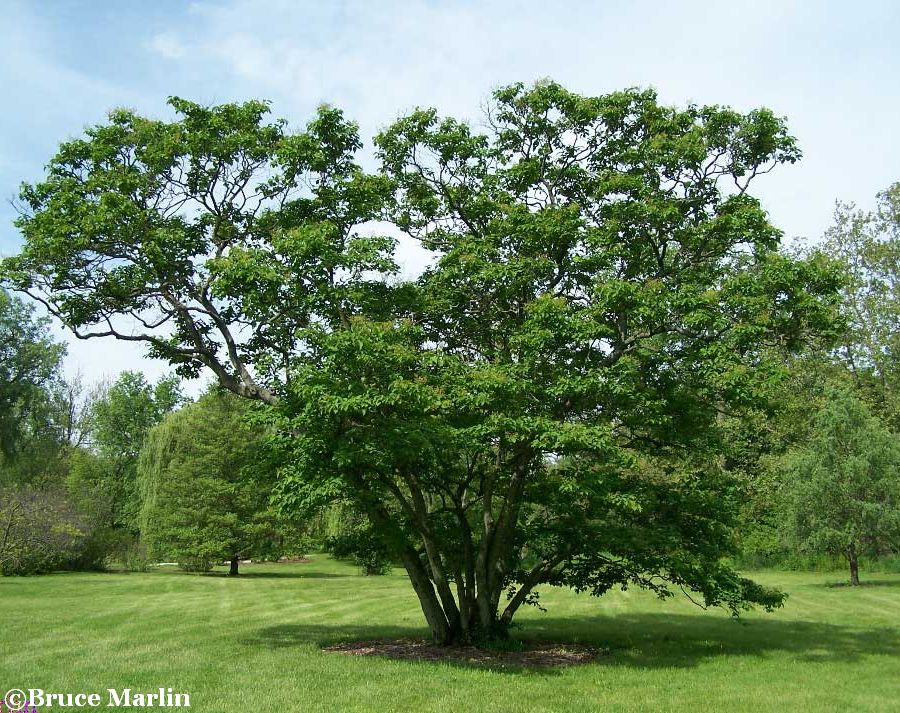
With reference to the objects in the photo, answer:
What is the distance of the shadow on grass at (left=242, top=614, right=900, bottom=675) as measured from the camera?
12.8m

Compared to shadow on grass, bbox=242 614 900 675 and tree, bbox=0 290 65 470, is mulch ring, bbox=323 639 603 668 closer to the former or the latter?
shadow on grass, bbox=242 614 900 675

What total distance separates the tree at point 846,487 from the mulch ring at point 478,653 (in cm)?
1734

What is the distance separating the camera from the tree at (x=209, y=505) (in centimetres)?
3666

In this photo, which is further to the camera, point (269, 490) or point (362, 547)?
point (269, 490)

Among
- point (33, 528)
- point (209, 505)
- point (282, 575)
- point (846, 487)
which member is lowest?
point (282, 575)

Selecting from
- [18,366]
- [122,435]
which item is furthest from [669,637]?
[122,435]

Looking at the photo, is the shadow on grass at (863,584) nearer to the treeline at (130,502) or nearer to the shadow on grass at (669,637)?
the shadow on grass at (669,637)

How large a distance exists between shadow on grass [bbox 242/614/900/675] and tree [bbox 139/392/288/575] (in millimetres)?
21429

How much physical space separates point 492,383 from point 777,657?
6920mm

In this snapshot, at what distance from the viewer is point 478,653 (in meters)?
12.5

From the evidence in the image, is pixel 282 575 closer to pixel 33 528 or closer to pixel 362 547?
pixel 33 528

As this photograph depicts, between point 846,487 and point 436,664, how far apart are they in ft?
70.1

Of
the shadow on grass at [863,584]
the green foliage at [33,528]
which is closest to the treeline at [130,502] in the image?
the green foliage at [33,528]
